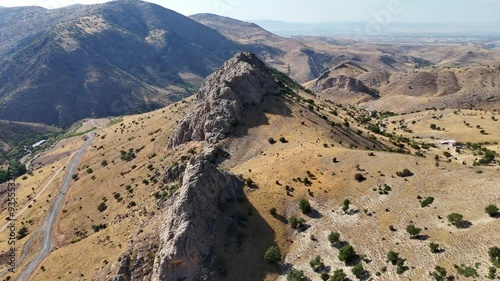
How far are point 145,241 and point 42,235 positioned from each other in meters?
57.9

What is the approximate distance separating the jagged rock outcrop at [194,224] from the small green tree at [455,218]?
3981 cm

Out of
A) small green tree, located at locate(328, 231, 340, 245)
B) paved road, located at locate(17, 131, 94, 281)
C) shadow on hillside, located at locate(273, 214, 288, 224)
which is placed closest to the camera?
small green tree, located at locate(328, 231, 340, 245)

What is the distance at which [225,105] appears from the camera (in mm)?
123125

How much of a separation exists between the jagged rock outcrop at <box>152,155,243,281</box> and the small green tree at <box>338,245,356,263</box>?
21.5 meters

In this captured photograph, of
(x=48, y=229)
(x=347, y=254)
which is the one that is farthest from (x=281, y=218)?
(x=48, y=229)

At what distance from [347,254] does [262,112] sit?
72162 millimetres

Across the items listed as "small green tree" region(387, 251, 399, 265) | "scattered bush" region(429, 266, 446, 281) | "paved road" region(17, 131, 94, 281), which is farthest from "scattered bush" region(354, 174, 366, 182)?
"paved road" region(17, 131, 94, 281)

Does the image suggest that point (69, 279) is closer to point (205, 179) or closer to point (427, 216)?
point (205, 179)

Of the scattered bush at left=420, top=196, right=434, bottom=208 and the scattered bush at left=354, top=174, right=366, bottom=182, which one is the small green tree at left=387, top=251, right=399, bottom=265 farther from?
the scattered bush at left=354, top=174, right=366, bottom=182

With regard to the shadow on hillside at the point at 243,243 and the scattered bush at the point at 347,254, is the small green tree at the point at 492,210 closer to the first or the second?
the scattered bush at the point at 347,254

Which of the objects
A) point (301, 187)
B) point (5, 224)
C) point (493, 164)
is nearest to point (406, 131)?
point (493, 164)

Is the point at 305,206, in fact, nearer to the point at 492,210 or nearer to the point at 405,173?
the point at 405,173

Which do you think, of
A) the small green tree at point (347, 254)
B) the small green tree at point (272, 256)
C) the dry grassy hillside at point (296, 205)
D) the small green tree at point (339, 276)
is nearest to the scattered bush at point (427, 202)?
the dry grassy hillside at point (296, 205)

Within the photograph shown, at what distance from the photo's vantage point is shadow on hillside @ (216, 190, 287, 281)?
6750cm
